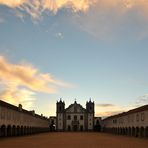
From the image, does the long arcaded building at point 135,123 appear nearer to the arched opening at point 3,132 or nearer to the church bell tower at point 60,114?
the arched opening at point 3,132

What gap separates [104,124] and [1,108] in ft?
223

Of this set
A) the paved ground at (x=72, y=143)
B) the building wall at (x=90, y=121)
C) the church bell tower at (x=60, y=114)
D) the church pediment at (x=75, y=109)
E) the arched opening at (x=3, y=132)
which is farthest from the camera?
the church pediment at (x=75, y=109)

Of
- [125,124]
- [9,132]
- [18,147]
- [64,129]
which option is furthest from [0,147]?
[64,129]

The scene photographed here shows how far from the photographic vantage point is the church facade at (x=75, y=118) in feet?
345

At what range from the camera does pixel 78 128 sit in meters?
105

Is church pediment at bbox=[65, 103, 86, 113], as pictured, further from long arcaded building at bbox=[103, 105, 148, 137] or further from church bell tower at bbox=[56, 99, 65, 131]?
long arcaded building at bbox=[103, 105, 148, 137]

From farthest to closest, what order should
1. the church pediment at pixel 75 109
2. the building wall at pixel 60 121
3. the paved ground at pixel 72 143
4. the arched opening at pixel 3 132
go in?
the church pediment at pixel 75 109 < the building wall at pixel 60 121 < the arched opening at pixel 3 132 < the paved ground at pixel 72 143

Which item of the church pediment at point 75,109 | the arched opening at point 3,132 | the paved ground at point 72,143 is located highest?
the church pediment at point 75,109

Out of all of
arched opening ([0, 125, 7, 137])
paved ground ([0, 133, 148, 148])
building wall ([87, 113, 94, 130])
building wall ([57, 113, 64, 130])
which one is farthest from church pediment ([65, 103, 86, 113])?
paved ground ([0, 133, 148, 148])

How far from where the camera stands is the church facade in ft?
345

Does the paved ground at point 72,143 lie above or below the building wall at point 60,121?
below

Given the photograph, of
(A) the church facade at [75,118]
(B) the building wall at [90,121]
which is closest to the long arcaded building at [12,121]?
(A) the church facade at [75,118]

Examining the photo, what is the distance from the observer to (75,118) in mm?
105312

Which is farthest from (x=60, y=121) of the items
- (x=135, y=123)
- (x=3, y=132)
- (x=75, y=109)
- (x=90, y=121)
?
(x=3, y=132)
